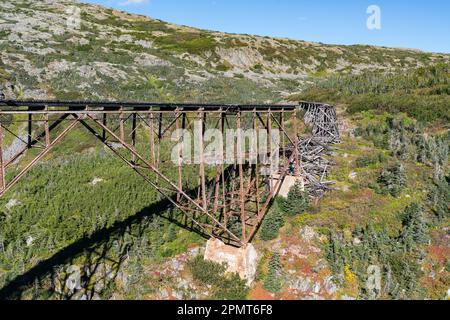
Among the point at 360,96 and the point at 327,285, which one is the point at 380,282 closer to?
the point at 327,285

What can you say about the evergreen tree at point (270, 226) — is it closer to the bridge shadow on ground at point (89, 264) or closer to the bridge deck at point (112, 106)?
the bridge shadow on ground at point (89, 264)

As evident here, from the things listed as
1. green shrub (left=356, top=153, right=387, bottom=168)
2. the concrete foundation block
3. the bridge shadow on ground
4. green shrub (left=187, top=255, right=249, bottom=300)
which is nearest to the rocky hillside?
green shrub (left=356, top=153, right=387, bottom=168)

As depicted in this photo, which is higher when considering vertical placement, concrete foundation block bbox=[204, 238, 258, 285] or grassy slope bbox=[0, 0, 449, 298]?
grassy slope bbox=[0, 0, 449, 298]

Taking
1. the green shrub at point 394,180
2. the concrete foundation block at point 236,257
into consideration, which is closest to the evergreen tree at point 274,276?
the concrete foundation block at point 236,257

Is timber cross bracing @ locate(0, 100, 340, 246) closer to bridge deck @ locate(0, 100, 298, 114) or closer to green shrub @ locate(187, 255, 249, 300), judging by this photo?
bridge deck @ locate(0, 100, 298, 114)

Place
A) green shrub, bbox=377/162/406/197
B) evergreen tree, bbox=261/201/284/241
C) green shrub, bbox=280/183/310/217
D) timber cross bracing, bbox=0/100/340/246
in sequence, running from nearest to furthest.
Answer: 1. timber cross bracing, bbox=0/100/340/246
2. evergreen tree, bbox=261/201/284/241
3. green shrub, bbox=280/183/310/217
4. green shrub, bbox=377/162/406/197

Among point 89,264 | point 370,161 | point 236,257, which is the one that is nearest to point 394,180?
point 370,161
